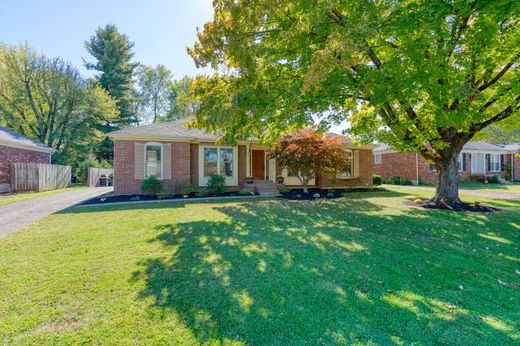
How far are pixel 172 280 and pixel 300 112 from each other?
6.68m

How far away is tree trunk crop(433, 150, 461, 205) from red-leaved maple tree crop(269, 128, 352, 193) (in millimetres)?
4370

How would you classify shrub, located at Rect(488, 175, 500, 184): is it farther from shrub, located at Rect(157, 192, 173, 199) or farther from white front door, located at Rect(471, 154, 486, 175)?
shrub, located at Rect(157, 192, 173, 199)

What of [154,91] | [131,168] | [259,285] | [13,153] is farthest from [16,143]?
[154,91]

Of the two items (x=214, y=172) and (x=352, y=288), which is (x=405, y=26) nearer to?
(x=352, y=288)

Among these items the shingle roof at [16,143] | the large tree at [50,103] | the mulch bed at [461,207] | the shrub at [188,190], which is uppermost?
the large tree at [50,103]

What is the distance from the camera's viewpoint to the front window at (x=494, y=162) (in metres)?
24.6

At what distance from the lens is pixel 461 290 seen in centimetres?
336

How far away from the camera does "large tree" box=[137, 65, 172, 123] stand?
3678cm

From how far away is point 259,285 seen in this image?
3.39 meters

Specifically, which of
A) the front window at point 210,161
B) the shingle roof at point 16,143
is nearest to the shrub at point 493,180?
the front window at point 210,161

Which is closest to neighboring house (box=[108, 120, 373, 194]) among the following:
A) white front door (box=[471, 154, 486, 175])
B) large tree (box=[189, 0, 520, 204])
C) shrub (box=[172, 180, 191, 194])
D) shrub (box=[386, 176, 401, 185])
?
shrub (box=[172, 180, 191, 194])

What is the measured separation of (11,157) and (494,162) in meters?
41.5

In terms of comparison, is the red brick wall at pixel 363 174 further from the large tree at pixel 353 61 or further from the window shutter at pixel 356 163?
the large tree at pixel 353 61

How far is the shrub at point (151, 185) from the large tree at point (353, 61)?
18.6ft
